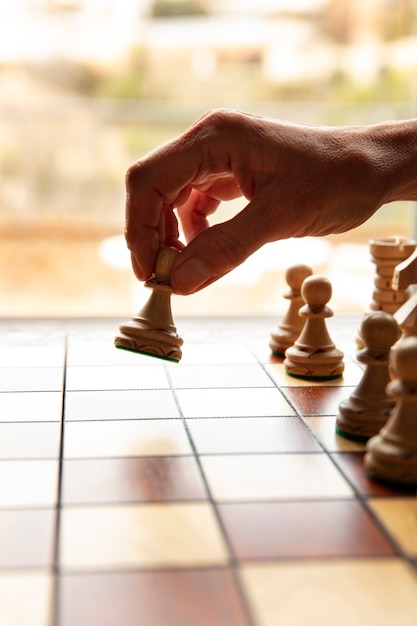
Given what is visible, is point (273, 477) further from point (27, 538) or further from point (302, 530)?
point (27, 538)

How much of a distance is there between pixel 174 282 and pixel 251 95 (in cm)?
263

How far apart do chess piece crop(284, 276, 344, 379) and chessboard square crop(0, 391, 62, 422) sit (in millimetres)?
344

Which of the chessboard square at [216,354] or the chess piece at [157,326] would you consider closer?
the chess piece at [157,326]

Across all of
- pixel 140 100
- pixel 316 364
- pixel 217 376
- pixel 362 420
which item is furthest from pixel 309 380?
pixel 140 100

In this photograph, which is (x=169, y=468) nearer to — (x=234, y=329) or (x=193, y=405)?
(x=193, y=405)

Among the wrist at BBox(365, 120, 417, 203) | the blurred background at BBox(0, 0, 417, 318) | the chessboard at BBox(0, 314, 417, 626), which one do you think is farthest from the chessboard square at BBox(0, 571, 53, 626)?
the blurred background at BBox(0, 0, 417, 318)

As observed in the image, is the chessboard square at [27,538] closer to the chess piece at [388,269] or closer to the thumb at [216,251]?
the thumb at [216,251]

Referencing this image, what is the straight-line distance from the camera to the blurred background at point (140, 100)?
318 cm

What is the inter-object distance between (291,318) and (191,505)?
62 centimetres

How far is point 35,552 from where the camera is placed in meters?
0.71

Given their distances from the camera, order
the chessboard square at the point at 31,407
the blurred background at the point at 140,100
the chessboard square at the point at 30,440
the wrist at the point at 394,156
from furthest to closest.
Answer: the blurred background at the point at 140,100 → the wrist at the point at 394,156 → the chessboard square at the point at 31,407 → the chessboard square at the point at 30,440

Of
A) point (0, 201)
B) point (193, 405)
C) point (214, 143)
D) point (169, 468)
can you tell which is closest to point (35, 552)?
point (169, 468)

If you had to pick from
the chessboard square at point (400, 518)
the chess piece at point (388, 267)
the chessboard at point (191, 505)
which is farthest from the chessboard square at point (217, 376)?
the chessboard square at point (400, 518)

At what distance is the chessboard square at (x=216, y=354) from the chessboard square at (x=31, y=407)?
0.87 ft
